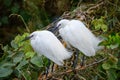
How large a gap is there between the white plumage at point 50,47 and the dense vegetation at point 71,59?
0.26ft

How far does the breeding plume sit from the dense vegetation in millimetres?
79

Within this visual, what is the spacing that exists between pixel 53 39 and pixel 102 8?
0.89 m

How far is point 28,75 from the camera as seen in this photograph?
1935mm

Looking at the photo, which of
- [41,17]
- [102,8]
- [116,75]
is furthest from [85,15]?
[41,17]

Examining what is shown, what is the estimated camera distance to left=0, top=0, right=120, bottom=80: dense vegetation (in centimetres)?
201

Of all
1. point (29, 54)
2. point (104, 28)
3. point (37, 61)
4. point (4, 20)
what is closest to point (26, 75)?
point (37, 61)

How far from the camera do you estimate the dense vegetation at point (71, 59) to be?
2.01 m

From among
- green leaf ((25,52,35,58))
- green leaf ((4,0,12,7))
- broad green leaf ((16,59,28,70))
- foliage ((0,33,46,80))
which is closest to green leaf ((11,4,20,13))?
green leaf ((4,0,12,7))

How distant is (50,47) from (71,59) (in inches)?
11.0

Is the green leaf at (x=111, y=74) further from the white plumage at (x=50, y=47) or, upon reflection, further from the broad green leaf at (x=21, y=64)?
the broad green leaf at (x=21, y=64)

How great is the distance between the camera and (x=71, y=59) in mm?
2211

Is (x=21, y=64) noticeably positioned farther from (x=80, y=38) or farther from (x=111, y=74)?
(x=111, y=74)

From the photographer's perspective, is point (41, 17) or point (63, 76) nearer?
point (63, 76)

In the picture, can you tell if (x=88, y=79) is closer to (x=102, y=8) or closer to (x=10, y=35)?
(x=102, y=8)
